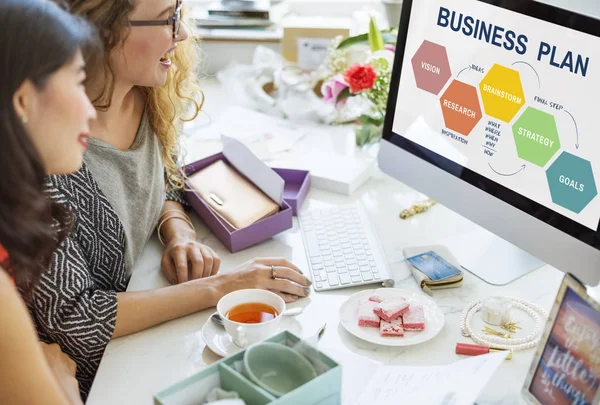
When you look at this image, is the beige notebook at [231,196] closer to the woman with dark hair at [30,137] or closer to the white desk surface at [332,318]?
the white desk surface at [332,318]

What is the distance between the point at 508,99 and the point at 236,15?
4.65 ft

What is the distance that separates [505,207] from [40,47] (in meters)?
0.83

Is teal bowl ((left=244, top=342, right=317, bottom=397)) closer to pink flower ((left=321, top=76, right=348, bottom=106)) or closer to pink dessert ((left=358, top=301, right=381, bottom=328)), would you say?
pink dessert ((left=358, top=301, right=381, bottom=328))

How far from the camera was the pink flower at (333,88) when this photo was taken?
1.94 meters

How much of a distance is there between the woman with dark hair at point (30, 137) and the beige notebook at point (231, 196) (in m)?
0.58

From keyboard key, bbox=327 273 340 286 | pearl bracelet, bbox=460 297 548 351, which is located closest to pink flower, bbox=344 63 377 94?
keyboard key, bbox=327 273 340 286

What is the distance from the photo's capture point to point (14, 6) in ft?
2.82

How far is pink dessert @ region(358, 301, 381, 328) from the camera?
4.02 ft

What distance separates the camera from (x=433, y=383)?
3.41ft

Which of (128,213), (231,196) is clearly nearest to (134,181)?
(128,213)

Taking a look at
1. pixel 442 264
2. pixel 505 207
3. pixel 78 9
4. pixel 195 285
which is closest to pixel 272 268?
pixel 195 285

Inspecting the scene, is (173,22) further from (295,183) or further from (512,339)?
(512,339)

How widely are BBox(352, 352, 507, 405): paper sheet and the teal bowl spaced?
13cm

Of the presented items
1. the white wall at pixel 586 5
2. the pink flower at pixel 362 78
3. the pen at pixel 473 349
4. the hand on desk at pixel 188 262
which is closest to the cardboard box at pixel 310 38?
the pink flower at pixel 362 78
